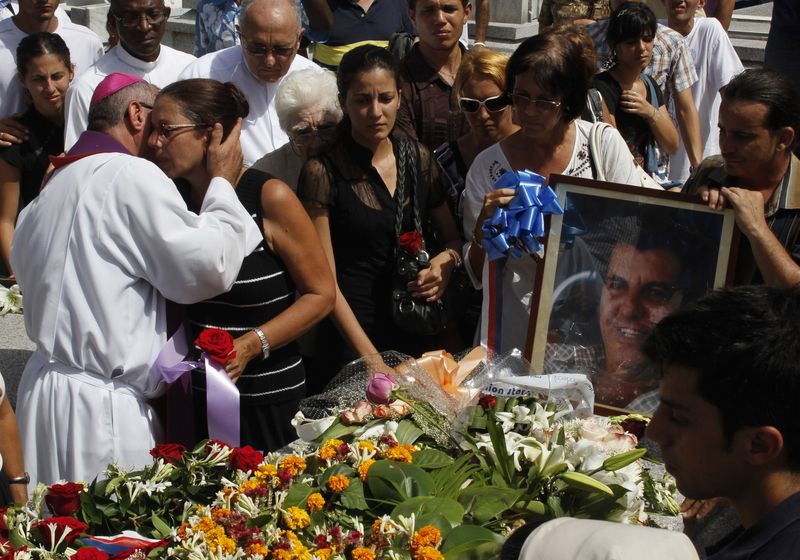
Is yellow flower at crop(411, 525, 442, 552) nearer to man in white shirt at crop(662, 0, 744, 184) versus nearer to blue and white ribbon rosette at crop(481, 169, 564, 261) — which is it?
blue and white ribbon rosette at crop(481, 169, 564, 261)

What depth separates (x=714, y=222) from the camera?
3105 millimetres

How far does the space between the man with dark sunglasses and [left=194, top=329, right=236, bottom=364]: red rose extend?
5.52 ft

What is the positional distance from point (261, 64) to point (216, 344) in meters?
1.92

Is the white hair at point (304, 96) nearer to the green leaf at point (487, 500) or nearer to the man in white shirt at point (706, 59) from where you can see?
the green leaf at point (487, 500)

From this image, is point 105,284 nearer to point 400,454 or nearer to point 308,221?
point 308,221

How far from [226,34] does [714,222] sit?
385 centimetres

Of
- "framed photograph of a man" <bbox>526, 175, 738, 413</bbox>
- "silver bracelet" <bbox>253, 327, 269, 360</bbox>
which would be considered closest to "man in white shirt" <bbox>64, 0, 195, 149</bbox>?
"silver bracelet" <bbox>253, 327, 269, 360</bbox>

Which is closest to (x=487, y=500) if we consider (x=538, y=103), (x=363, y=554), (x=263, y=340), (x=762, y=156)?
(x=363, y=554)

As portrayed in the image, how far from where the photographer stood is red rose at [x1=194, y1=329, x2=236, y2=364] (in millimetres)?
3102

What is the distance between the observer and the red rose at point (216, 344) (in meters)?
3.10

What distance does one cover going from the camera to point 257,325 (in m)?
3.42

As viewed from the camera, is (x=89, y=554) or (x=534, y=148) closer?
(x=89, y=554)

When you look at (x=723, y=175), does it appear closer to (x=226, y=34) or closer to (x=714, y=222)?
(x=714, y=222)

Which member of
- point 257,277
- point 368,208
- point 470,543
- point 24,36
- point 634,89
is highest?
point 24,36
